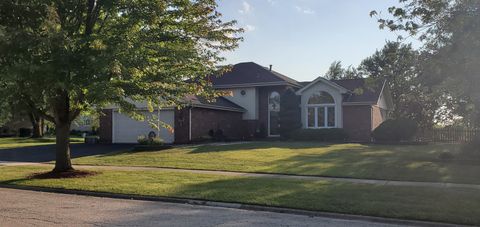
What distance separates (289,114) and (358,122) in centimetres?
513

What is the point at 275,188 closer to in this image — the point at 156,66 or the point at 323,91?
the point at 156,66

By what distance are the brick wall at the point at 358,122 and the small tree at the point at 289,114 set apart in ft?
11.8

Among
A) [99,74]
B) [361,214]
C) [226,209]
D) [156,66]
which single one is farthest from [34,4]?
[361,214]

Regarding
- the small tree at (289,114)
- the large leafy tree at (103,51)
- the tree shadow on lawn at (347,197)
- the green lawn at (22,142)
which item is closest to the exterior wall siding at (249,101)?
the small tree at (289,114)

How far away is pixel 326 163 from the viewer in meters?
18.1

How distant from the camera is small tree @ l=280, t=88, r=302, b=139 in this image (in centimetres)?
3553

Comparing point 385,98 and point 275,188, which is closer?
point 275,188

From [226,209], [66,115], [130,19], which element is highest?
[130,19]

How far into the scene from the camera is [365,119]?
3344 centimetres

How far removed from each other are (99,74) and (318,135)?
73.7 feet

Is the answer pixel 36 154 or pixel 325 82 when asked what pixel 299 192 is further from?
pixel 325 82

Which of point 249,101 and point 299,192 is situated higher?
point 249,101

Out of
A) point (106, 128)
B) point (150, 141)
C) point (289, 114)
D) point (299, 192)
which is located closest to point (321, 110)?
point (289, 114)

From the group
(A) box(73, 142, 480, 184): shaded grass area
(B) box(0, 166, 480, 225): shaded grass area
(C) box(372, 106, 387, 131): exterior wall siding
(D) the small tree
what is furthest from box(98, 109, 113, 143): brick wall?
(C) box(372, 106, 387, 131): exterior wall siding
